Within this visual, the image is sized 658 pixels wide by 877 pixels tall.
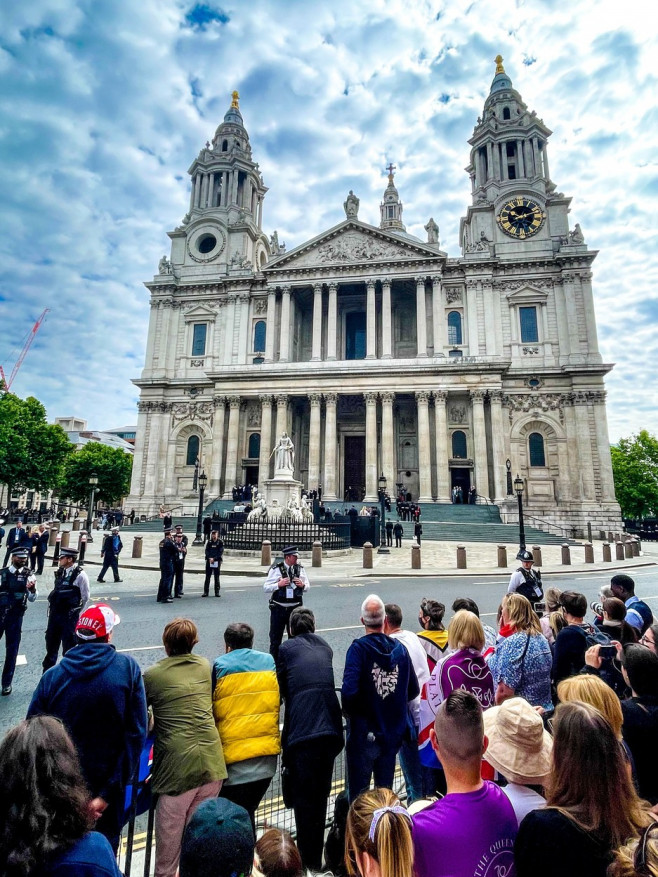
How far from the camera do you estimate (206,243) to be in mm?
47219

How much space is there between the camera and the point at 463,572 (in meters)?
17.6

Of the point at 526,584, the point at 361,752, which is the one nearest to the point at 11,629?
the point at 361,752

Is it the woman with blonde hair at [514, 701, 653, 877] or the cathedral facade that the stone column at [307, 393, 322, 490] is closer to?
the cathedral facade

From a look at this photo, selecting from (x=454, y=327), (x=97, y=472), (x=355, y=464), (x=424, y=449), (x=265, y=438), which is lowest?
(x=355, y=464)

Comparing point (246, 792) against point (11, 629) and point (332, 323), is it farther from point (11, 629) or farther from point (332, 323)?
point (332, 323)

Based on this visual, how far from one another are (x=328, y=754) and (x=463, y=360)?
117 ft

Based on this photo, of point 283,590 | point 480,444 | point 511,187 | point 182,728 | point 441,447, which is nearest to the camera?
point 182,728

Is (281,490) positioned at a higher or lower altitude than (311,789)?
higher

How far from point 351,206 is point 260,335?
46.0 feet

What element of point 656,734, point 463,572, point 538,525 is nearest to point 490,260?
point 538,525

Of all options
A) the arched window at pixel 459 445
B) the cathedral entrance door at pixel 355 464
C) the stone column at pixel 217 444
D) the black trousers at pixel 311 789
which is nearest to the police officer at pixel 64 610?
the black trousers at pixel 311 789

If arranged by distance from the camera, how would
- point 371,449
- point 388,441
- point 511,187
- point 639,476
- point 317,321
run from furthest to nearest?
point 639,476 → point 511,187 → point 317,321 → point 388,441 → point 371,449

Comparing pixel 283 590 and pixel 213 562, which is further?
pixel 213 562

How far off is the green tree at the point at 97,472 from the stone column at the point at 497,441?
1723 inches
